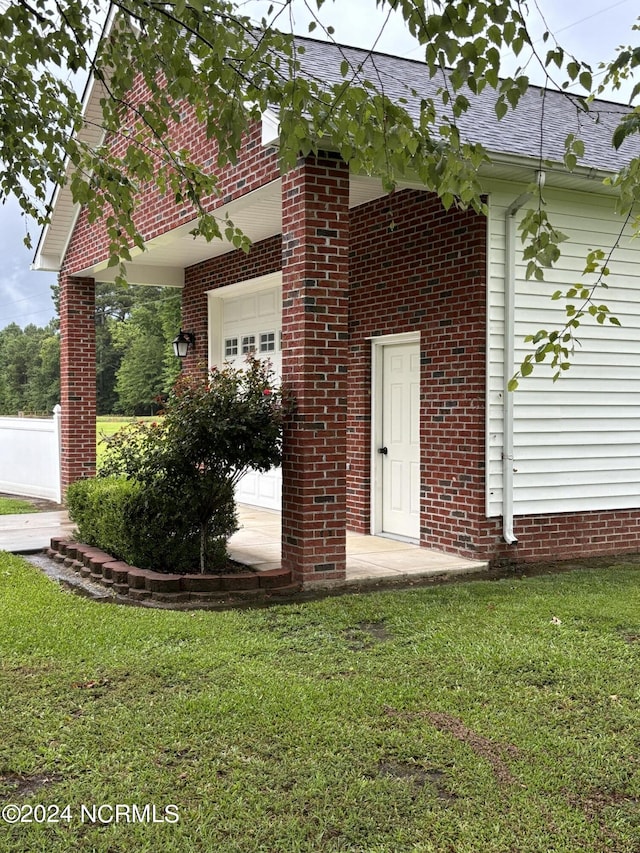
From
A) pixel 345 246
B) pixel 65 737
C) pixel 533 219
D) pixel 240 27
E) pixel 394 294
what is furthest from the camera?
pixel 394 294

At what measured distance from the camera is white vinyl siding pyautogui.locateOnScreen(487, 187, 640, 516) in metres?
7.61

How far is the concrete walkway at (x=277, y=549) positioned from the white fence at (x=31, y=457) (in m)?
2.09

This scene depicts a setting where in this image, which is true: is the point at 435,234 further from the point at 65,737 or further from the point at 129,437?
the point at 65,737

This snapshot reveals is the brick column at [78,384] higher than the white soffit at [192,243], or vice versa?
the white soffit at [192,243]

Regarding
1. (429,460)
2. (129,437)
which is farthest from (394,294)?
(129,437)

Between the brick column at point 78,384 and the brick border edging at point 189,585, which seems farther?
the brick column at point 78,384

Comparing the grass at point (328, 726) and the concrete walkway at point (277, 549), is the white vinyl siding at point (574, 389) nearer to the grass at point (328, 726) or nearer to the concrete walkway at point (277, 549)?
the concrete walkway at point (277, 549)

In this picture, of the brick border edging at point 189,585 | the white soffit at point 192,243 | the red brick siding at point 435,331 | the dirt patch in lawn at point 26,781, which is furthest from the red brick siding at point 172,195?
the dirt patch in lawn at point 26,781

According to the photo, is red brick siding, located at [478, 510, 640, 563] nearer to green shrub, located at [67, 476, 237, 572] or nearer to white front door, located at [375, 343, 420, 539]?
white front door, located at [375, 343, 420, 539]

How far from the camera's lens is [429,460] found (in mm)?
8148

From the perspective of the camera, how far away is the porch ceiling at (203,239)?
7.95 metres

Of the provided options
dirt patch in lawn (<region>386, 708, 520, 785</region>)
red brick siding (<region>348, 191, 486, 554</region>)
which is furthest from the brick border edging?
dirt patch in lawn (<region>386, 708, 520, 785</region>)

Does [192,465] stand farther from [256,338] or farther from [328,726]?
[256,338]

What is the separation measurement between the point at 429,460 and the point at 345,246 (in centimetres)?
251
